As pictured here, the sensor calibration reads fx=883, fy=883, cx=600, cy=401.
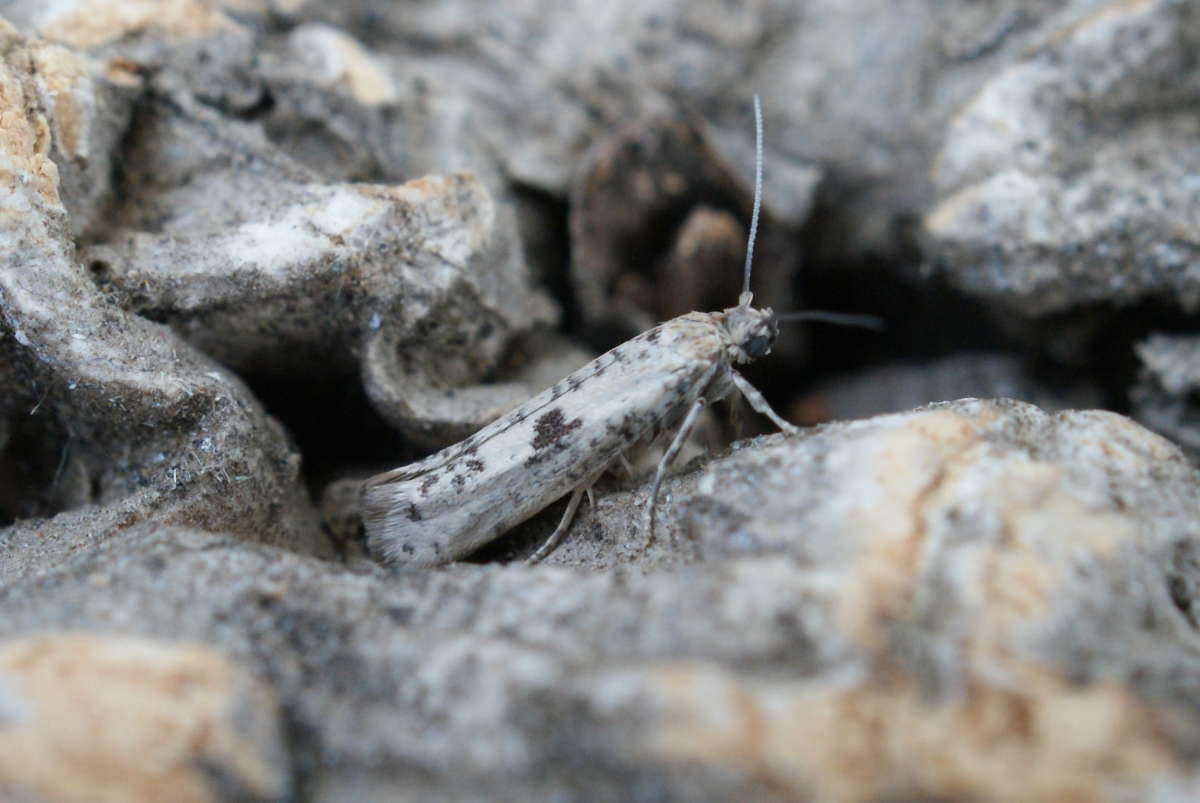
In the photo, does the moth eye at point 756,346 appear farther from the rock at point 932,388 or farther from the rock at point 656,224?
the rock at point 932,388

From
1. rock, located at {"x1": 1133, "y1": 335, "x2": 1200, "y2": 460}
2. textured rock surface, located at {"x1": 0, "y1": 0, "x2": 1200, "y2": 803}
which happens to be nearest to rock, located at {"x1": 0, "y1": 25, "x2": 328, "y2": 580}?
textured rock surface, located at {"x1": 0, "y1": 0, "x2": 1200, "y2": 803}

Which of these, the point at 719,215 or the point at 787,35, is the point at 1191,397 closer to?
the point at 719,215

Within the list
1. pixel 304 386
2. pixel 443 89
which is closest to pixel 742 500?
pixel 304 386

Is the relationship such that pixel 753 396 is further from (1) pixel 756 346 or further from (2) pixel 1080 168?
(2) pixel 1080 168

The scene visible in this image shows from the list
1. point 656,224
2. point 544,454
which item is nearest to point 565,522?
point 544,454

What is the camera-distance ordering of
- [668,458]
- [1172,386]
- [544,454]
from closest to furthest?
[668,458], [544,454], [1172,386]

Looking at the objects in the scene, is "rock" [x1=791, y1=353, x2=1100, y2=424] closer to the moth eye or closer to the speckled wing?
the moth eye

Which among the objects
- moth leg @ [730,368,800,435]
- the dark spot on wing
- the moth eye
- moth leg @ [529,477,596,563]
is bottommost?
moth leg @ [529,477,596,563]
